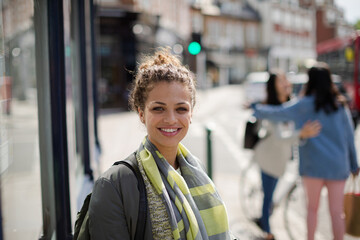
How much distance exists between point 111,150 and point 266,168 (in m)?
6.02

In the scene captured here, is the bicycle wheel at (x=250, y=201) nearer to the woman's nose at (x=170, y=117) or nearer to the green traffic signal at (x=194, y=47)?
the woman's nose at (x=170, y=117)

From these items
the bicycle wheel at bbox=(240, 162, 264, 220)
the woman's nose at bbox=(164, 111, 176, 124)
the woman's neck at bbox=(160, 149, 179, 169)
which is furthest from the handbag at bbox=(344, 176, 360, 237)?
the woman's nose at bbox=(164, 111, 176, 124)

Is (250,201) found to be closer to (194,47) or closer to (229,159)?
(229,159)

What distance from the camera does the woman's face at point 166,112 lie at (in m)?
1.71

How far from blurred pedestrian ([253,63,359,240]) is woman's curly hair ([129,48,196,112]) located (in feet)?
6.49

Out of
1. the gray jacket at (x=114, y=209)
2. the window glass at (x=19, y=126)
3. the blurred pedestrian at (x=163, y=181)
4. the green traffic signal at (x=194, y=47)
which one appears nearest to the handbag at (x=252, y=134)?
the window glass at (x=19, y=126)

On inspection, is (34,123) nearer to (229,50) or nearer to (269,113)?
(269,113)

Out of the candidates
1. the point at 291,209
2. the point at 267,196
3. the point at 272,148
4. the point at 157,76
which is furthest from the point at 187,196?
the point at 291,209

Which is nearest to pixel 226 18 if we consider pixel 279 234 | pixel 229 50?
pixel 229 50

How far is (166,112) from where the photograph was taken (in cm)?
172

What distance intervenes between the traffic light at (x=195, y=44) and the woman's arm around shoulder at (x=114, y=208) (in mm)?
7298

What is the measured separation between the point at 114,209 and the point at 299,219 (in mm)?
4002

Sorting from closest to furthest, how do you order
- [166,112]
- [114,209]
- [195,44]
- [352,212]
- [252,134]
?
[114,209] < [166,112] < [352,212] < [252,134] < [195,44]

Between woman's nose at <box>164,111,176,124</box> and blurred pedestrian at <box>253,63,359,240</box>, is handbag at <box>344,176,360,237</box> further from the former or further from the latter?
woman's nose at <box>164,111,176,124</box>
